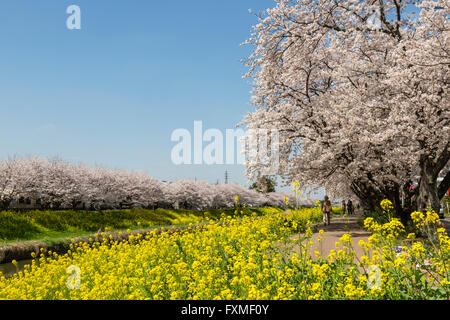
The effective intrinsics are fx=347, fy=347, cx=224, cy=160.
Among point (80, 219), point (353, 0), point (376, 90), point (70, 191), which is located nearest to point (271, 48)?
point (353, 0)

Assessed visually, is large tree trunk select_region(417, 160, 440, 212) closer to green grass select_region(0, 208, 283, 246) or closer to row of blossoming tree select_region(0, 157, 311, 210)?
green grass select_region(0, 208, 283, 246)

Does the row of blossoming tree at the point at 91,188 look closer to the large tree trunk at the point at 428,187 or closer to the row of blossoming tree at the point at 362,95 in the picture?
the row of blossoming tree at the point at 362,95

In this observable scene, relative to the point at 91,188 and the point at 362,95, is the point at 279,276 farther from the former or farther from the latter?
the point at 91,188

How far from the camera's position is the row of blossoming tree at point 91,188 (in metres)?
32.8

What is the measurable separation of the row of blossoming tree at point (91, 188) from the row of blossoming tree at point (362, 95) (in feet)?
22.0

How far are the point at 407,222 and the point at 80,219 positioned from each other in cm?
2134

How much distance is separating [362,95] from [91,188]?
34893 millimetres

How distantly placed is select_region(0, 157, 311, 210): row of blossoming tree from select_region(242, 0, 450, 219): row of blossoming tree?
22.0 ft

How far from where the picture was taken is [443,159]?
1120 cm

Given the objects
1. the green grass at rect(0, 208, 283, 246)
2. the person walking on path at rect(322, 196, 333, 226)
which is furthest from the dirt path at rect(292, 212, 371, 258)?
the green grass at rect(0, 208, 283, 246)

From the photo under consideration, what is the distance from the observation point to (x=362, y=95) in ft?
45.2

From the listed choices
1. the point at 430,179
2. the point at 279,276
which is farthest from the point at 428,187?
the point at 279,276

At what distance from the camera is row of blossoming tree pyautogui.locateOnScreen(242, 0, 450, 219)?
10969mm
